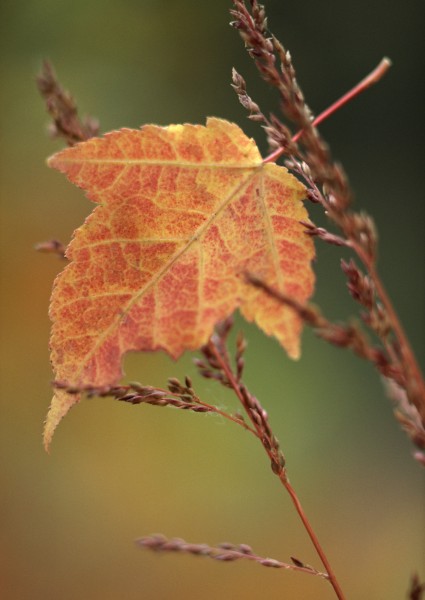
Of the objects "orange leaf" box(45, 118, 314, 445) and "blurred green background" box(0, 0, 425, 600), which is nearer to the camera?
"orange leaf" box(45, 118, 314, 445)

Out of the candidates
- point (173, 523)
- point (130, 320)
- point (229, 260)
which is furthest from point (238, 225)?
point (173, 523)

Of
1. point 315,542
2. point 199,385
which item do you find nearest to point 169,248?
point 315,542

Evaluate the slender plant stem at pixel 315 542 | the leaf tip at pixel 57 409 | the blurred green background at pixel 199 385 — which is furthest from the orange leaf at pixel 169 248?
the blurred green background at pixel 199 385

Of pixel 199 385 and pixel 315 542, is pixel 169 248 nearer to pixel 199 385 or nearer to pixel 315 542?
pixel 315 542

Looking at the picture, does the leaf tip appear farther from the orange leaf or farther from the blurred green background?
the blurred green background

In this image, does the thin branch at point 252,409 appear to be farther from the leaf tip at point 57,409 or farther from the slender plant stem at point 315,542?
A: the leaf tip at point 57,409

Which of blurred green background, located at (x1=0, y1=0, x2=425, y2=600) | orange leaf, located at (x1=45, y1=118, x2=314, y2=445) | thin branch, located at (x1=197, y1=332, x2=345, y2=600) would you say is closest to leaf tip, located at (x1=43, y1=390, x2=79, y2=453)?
orange leaf, located at (x1=45, y1=118, x2=314, y2=445)
